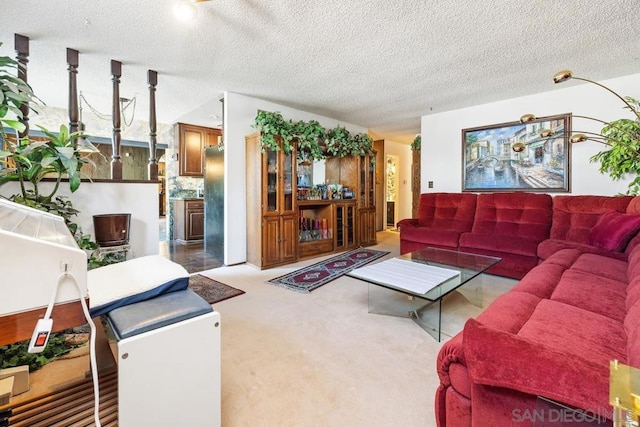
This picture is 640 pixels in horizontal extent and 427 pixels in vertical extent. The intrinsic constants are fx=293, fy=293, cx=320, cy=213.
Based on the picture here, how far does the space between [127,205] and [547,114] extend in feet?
17.2

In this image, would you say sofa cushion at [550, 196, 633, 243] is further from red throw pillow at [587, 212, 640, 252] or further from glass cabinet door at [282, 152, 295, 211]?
glass cabinet door at [282, 152, 295, 211]

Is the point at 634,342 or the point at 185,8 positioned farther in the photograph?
the point at 185,8

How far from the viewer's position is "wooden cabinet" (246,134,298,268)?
382 cm

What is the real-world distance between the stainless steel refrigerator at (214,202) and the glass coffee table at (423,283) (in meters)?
2.36

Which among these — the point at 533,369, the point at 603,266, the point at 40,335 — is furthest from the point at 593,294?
the point at 40,335

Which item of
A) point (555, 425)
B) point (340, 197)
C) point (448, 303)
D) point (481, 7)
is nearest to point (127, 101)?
point (340, 197)

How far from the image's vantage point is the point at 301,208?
15.4ft

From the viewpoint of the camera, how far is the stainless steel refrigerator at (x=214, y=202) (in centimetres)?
410

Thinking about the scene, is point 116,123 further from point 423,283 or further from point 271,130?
point 423,283

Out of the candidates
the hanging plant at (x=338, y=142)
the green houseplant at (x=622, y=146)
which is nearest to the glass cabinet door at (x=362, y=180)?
the hanging plant at (x=338, y=142)

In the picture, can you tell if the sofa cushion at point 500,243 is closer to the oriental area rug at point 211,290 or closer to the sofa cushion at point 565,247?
the sofa cushion at point 565,247

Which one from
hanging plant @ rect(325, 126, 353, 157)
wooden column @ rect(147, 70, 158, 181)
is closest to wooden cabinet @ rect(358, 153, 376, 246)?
hanging plant @ rect(325, 126, 353, 157)

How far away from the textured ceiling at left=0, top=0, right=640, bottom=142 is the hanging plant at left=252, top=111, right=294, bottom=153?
36cm

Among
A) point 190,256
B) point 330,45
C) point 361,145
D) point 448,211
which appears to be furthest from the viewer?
point 361,145
